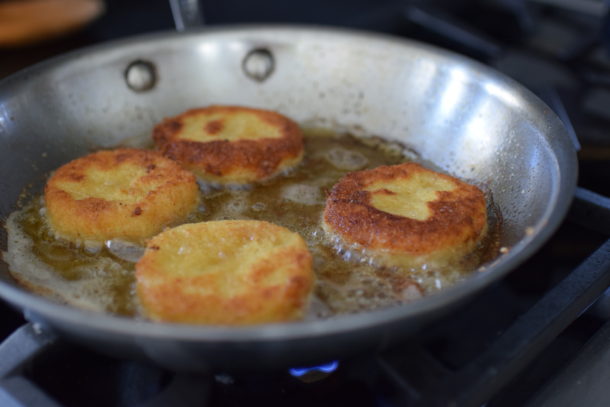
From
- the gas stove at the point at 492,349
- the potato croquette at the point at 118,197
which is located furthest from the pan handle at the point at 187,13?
the gas stove at the point at 492,349

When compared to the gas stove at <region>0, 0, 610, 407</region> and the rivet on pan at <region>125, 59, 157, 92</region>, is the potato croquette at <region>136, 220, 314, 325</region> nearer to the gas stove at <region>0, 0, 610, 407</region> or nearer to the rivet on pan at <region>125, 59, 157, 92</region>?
the gas stove at <region>0, 0, 610, 407</region>

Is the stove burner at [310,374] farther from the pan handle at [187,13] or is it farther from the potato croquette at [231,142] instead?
the pan handle at [187,13]

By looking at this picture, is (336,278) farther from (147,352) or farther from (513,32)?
(513,32)

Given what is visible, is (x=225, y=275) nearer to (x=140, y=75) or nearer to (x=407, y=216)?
(x=407, y=216)

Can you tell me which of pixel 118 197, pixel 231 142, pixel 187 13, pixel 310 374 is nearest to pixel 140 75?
pixel 187 13

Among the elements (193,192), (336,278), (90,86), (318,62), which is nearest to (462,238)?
(336,278)

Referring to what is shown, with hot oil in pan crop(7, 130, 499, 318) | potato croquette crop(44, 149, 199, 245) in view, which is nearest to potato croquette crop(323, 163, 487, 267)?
hot oil in pan crop(7, 130, 499, 318)
